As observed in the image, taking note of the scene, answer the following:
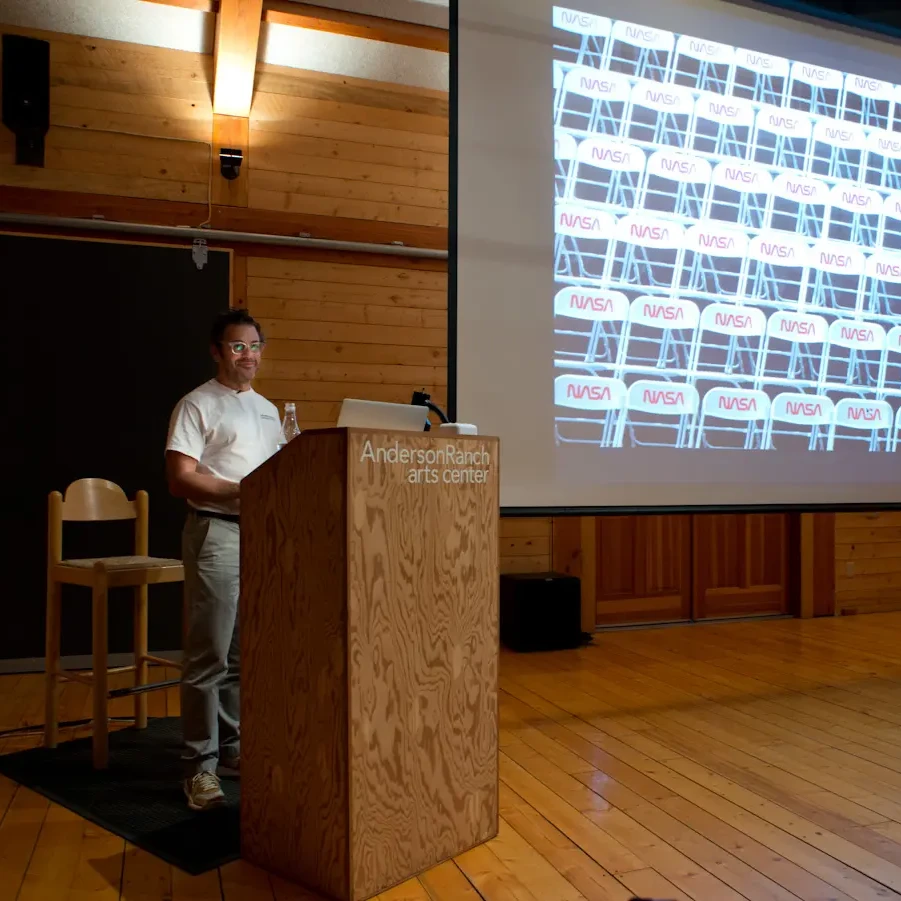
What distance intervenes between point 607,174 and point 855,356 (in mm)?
1305

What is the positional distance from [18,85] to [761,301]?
11.8ft

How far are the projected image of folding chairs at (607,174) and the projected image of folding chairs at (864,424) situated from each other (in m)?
1.24

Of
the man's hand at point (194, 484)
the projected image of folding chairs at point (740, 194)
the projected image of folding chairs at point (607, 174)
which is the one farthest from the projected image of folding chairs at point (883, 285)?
the man's hand at point (194, 484)

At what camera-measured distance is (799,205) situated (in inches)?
138

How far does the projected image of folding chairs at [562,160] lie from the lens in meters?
3.13

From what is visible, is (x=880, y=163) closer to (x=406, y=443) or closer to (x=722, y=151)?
(x=722, y=151)

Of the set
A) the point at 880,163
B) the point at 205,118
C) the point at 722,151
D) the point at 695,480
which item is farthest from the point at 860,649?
the point at 205,118

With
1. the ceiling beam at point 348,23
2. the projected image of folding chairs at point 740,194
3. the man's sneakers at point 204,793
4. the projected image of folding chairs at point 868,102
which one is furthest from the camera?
the ceiling beam at point 348,23

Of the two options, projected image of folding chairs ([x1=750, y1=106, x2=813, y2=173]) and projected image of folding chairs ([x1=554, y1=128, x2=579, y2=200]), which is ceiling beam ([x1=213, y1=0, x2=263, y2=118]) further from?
projected image of folding chairs ([x1=750, y1=106, x2=813, y2=173])

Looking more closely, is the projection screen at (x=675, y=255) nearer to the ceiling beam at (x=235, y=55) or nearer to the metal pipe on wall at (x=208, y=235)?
the ceiling beam at (x=235, y=55)

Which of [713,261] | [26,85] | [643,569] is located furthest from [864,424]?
[26,85]

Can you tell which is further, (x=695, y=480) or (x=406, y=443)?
(x=695, y=480)

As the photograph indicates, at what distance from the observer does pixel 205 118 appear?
483cm

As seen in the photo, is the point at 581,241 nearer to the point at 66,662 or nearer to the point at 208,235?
the point at 208,235
